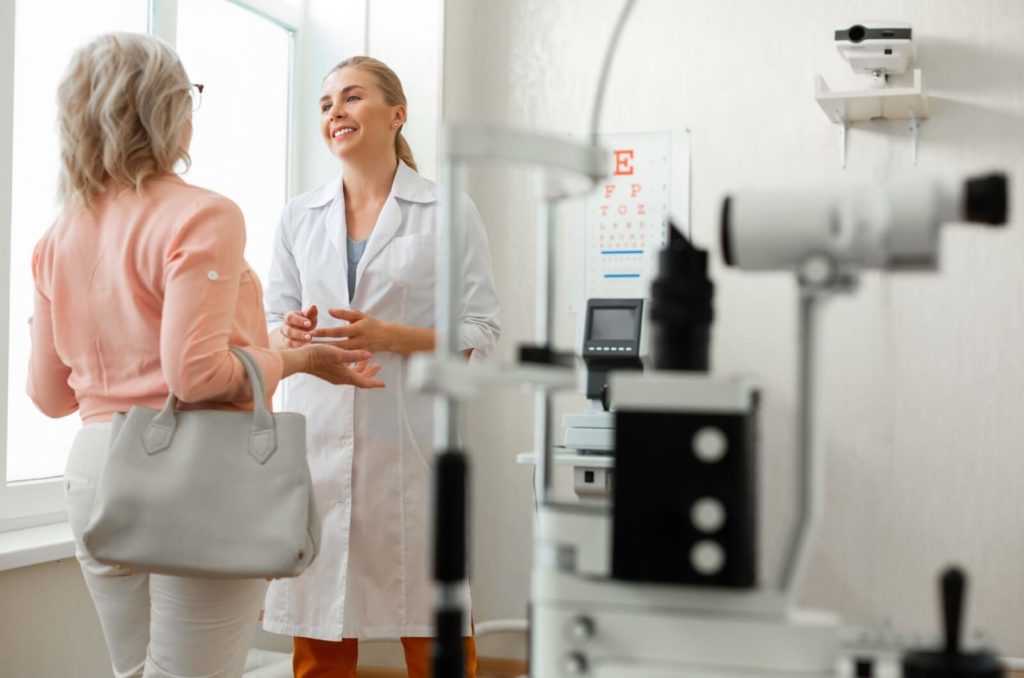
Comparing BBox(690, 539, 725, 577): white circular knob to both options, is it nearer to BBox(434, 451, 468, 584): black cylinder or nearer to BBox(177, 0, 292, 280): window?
BBox(434, 451, 468, 584): black cylinder

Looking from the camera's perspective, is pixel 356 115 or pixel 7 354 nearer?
pixel 7 354

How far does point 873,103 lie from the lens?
327cm

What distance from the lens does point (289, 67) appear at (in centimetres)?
362

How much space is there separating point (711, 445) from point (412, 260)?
1771 millimetres

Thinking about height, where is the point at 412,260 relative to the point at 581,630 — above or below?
above

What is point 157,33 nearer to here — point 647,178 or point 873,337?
point 647,178

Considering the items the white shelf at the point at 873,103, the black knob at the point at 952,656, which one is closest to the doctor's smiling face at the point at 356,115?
the white shelf at the point at 873,103

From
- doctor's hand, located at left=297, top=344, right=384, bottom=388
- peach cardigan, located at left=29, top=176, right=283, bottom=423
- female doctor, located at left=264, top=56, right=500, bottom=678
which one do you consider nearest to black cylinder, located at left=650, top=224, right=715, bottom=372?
peach cardigan, located at left=29, top=176, right=283, bottom=423

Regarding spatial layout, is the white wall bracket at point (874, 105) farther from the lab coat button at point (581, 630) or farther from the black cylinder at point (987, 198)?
the lab coat button at point (581, 630)

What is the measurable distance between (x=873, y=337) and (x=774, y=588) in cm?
276

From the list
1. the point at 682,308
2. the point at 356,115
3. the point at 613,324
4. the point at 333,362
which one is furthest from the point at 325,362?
the point at 613,324

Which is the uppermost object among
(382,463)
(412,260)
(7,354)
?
(412,260)

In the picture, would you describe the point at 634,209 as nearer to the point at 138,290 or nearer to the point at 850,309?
the point at 850,309

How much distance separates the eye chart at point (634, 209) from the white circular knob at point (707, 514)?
2.80 metres
